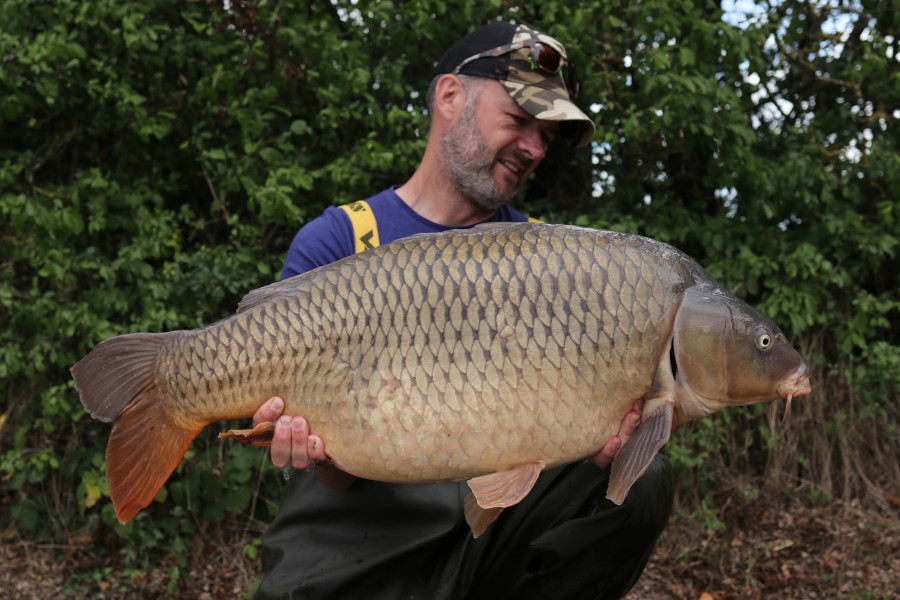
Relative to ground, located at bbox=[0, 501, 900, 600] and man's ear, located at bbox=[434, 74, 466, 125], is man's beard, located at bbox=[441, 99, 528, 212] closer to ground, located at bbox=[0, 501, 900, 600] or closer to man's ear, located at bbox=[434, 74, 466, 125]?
man's ear, located at bbox=[434, 74, 466, 125]

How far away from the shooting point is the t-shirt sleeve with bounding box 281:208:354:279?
2.10 m

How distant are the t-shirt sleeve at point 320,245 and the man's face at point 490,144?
0.90ft

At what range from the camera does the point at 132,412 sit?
5.45 ft

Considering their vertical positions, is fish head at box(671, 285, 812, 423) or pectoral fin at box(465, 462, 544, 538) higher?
fish head at box(671, 285, 812, 423)

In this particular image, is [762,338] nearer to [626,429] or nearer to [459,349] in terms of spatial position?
[626,429]

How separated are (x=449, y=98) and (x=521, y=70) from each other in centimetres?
19

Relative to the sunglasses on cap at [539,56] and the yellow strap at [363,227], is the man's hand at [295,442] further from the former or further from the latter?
the sunglasses on cap at [539,56]

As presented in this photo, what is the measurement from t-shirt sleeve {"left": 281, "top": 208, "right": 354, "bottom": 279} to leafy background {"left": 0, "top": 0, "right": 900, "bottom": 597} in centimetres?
87

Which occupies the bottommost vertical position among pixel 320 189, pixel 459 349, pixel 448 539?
pixel 448 539

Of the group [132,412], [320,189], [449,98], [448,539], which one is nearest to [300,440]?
[132,412]

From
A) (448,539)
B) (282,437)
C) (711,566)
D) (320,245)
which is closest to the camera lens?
(282,437)

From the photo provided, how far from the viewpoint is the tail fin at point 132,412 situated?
5.42 ft

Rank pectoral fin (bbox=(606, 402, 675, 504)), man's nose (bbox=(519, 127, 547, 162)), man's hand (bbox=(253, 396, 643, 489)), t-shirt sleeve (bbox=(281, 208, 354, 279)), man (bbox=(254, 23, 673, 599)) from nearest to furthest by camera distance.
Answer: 1. pectoral fin (bbox=(606, 402, 675, 504))
2. man's hand (bbox=(253, 396, 643, 489))
3. man (bbox=(254, 23, 673, 599))
4. t-shirt sleeve (bbox=(281, 208, 354, 279))
5. man's nose (bbox=(519, 127, 547, 162))

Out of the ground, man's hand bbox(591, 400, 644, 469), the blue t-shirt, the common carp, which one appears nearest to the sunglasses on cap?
the blue t-shirt
